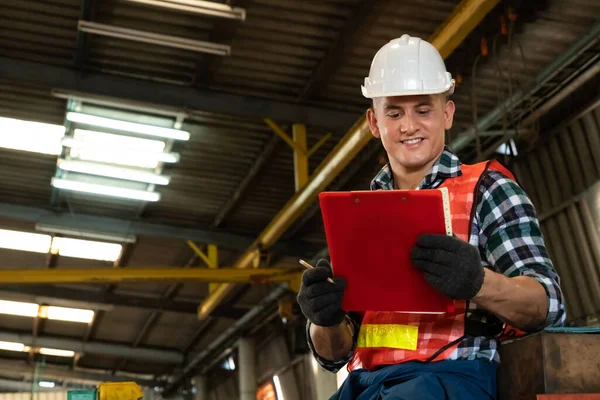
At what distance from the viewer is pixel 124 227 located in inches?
559

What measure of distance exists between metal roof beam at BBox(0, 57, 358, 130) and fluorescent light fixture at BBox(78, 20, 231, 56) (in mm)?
864

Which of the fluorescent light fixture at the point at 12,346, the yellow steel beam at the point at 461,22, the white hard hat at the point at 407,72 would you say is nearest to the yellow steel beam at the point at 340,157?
the yellow steel beam at the point at 461,22

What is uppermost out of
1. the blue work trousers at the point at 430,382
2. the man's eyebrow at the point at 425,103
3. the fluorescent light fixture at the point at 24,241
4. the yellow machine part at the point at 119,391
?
the fluorescent light fixture at the point at 24,241

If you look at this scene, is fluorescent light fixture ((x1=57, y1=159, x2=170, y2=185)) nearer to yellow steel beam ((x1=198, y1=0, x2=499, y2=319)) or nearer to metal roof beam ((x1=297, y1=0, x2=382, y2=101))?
yellow steel beam ((x1=198, y1=0, x2=499, y2=319))

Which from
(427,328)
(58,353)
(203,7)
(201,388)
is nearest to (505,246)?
(427,328)

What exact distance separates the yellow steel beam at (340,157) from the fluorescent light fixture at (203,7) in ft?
5.23

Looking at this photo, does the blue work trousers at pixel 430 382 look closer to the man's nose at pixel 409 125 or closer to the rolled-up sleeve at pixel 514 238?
the rolled-up sleeve at pixel 514 238

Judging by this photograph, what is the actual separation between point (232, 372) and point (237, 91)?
12.6m

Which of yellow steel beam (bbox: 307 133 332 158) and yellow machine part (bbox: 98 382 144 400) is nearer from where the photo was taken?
yellow machine part (bbox: 98 382 144 400)

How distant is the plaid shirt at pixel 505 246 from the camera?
2.33m

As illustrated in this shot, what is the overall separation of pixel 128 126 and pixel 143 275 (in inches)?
147

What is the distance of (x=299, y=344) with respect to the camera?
53.3 feet

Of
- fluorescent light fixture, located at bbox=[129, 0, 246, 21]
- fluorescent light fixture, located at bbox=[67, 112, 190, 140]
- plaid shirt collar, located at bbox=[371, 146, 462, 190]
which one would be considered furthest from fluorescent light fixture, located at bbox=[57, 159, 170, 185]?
plaid shirt collar, located at bbox=[371, 146, 462, 190]

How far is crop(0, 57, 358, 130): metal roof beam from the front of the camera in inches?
383
